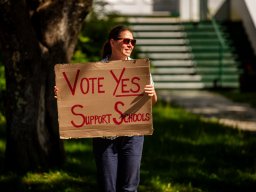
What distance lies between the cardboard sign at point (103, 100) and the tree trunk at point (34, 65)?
2142 millimetres

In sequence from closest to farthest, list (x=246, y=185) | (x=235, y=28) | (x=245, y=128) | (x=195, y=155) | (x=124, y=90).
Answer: (x=124, y=90) → (x=246, y=185) → (x=195, y=155) → (x=245, y=128) → (x=235, y=28)

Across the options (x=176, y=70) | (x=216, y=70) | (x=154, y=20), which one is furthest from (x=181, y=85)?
(x=154, y=20)

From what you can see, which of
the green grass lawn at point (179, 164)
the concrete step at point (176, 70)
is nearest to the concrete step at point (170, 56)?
the concrete step at point (176, 70)

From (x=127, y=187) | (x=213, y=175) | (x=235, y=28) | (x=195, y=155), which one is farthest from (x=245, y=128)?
(x=235, y=28)

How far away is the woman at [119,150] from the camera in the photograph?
18.0ft

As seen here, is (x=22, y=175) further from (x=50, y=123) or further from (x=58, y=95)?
(x=58, y=95)

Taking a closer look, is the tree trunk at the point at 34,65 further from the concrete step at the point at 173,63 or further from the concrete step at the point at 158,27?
the concrete step at the point at 158,27

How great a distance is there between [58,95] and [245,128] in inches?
252

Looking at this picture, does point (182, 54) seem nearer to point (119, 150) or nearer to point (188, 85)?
point (188, 85)

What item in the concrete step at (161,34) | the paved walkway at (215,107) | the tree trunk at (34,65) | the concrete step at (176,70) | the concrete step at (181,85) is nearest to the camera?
the tree trunk at (34,65)

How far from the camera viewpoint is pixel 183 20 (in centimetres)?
2044

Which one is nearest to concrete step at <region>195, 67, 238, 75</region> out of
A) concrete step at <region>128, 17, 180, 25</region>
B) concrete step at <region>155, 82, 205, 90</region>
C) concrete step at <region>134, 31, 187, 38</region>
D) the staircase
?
the staircase

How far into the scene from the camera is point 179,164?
8.72 meters

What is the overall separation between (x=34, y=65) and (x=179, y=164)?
2.29 metres
